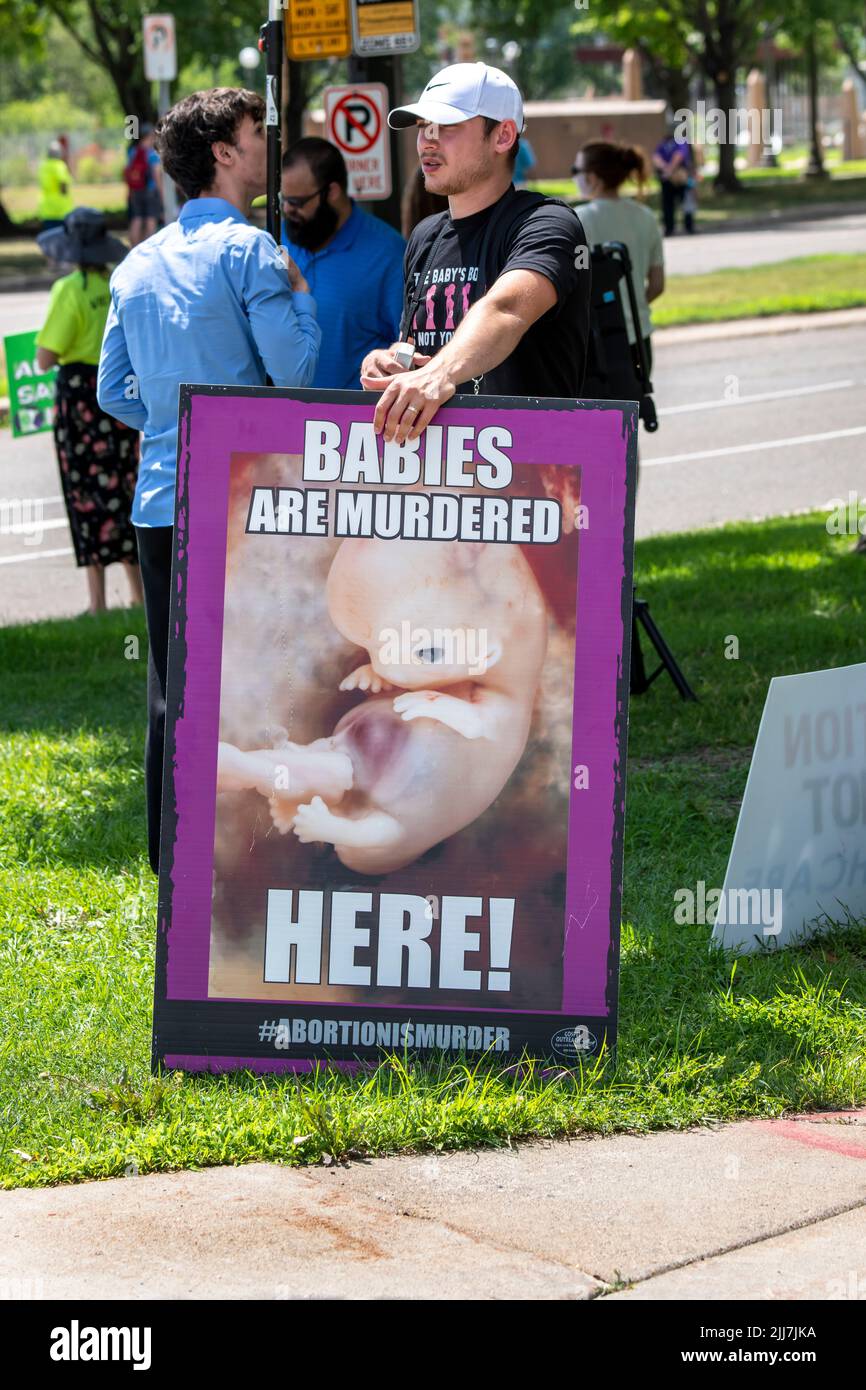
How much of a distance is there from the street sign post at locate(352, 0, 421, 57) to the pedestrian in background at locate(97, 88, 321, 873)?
15.2 feet

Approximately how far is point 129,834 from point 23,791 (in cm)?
65

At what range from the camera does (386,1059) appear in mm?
3828

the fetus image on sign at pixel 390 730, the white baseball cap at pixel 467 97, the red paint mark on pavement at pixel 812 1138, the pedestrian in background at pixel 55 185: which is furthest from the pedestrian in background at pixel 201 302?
the pedestrian in background at pixel 55 185

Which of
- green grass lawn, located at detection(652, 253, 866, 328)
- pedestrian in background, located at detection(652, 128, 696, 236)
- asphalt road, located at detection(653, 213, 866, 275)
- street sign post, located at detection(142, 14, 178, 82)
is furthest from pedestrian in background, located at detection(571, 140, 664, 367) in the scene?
pedestrian in background, located at detection(652, 128, 696, 236)

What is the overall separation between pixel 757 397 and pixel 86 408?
9061 millimetres

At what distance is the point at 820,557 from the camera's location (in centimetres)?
933

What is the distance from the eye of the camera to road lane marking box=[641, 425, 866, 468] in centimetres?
1387

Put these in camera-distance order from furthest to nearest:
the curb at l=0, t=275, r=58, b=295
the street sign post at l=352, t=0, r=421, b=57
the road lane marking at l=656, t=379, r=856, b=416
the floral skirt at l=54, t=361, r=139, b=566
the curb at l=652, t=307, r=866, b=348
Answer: the curb at l=0, t=275, r=58, b=295 < the curb at l=652, t=307, r=866, b=348 < the road lane marking at l=656, t=379, r=856, b=416 < the street sign post at l=352, t=0, r=421, b=57 < the floral skirt at l=54, t=361, r=139, b=566

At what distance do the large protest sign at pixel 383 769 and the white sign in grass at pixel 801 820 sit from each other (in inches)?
35.9

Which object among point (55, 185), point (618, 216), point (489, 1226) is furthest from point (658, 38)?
point (489, 1226)

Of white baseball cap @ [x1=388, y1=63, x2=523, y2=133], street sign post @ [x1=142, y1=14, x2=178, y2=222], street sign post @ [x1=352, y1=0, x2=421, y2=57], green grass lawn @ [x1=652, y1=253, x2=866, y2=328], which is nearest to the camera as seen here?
white baseball cap @ [x1=388, y1=63, x2=523, y2=133]

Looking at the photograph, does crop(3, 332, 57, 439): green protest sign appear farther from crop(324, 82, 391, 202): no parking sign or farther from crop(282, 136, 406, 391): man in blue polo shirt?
crop(282, 136, 406, 391): man in blue polo shirt
